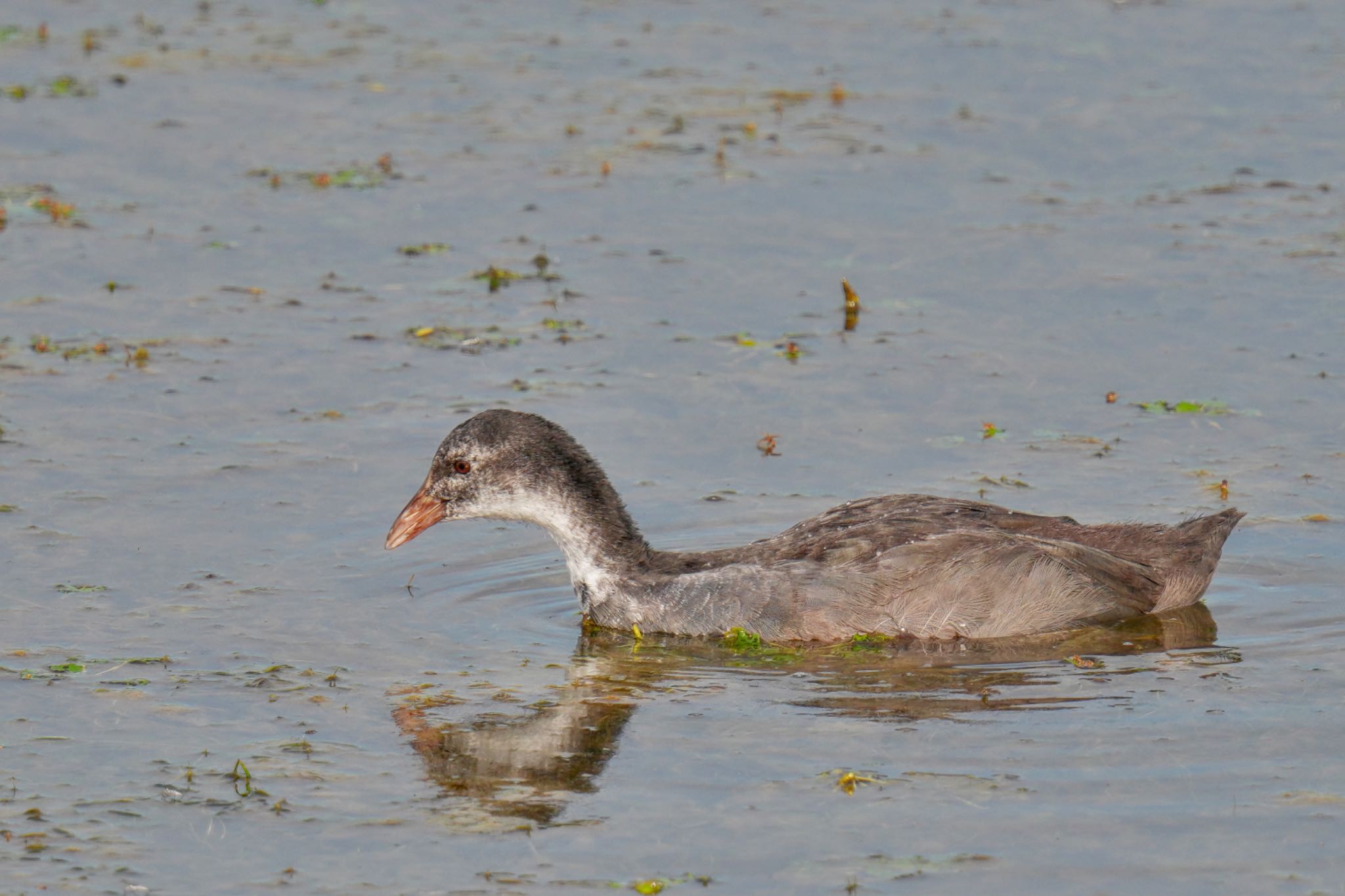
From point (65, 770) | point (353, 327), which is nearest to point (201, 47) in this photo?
point (353, 327)

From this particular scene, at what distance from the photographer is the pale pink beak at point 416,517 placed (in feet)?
35.7

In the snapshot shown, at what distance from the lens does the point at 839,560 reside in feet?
33.9

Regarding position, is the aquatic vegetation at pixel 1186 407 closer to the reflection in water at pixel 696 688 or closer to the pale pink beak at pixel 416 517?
the reflection in water at pixel 696 688

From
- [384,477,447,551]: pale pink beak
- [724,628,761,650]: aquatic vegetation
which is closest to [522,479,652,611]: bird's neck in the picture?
[384,477,447,551]: pale pink beak

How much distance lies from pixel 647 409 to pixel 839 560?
3060mm

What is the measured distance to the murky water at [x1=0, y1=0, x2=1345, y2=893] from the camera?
7.95 metres

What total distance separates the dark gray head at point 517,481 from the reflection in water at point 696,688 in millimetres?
670

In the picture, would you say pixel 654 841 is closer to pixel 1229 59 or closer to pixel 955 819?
pixel 955 819

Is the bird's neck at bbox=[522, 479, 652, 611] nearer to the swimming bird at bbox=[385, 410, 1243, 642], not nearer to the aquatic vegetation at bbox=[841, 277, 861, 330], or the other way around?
the swimming bird at bbox=[385, 410, 1243, 642]

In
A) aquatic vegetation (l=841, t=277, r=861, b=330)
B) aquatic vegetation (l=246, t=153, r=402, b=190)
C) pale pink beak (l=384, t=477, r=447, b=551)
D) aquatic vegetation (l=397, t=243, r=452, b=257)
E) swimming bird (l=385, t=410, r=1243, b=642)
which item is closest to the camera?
swimming bird (l=385, t=410, r=1243, b=642)

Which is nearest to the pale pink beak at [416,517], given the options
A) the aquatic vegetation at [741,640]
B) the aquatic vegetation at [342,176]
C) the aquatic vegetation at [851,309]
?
the aquatic vegetation at [741,640]

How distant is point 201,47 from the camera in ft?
66.8

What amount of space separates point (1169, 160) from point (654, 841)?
10984 millimetres

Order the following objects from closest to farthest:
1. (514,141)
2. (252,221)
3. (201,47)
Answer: (252,221) < (514,141) < (201,47)
